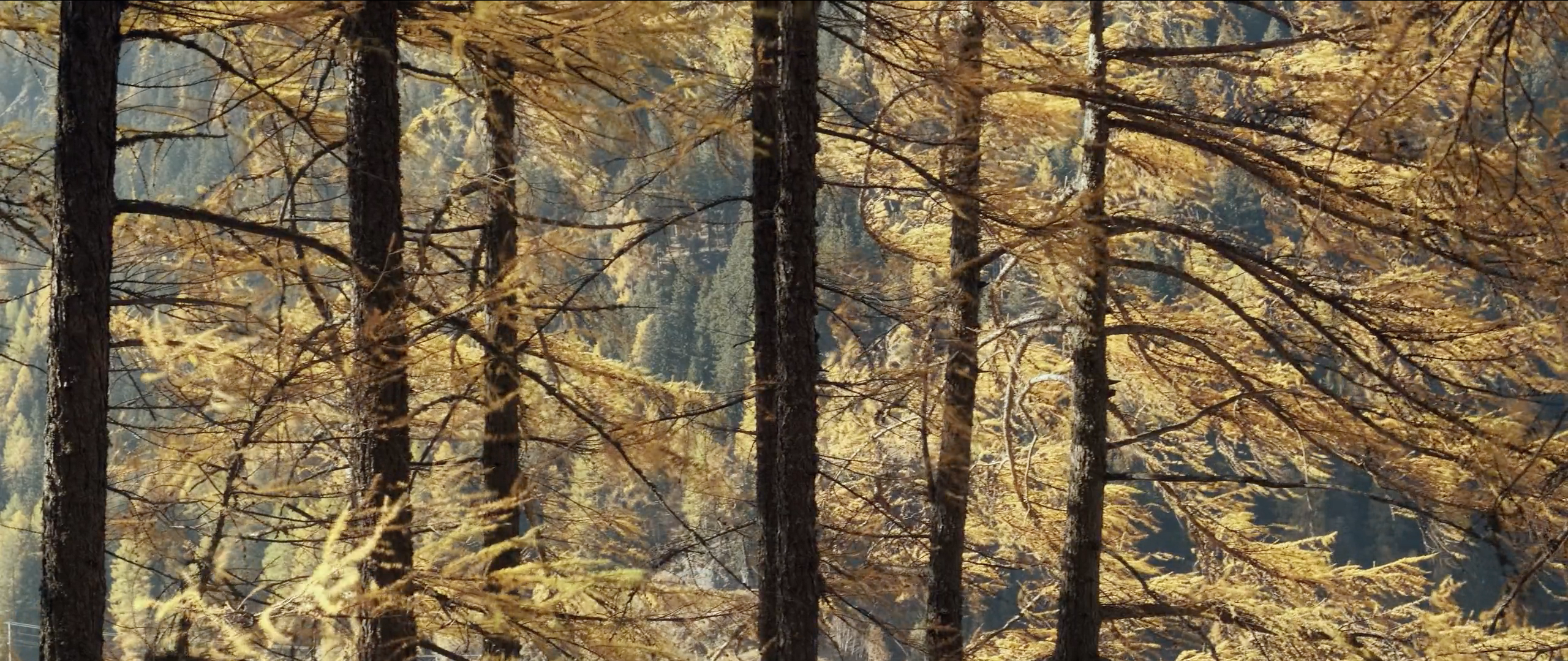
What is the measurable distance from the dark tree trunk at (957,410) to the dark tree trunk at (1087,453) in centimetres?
57

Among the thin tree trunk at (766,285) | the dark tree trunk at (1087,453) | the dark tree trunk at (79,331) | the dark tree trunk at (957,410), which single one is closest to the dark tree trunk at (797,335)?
the thin tree trunk at (766,285)

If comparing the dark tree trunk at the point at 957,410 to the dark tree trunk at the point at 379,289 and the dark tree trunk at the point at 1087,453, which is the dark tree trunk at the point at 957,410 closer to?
the dark tree trunk at the point at 1087,453

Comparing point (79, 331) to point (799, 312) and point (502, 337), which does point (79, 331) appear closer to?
point (799, 312)

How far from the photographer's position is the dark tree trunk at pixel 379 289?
13.8 feet

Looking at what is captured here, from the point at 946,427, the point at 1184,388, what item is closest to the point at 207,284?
the point at 946,427

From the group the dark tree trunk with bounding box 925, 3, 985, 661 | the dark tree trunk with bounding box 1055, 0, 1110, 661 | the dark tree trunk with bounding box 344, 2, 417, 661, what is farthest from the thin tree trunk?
the dark tree trunk with bounding box 344, 2, 417, 661

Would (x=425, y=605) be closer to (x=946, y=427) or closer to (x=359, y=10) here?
(x=359, y=10)

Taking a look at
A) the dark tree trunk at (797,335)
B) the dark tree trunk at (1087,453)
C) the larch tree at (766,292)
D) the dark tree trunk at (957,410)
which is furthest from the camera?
the dark tree trunk at (957,410)

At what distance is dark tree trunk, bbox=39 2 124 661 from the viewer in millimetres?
3598

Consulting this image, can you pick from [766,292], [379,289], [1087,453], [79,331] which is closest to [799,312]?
[766,292]

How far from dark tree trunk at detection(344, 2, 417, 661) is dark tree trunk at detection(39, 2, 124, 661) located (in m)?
0.76

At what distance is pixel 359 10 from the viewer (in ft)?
13.6

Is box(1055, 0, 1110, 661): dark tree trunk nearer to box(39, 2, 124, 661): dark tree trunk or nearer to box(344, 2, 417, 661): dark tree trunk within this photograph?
box(344, 2, 417, 661): dark tree trunk

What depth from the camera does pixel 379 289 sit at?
4090 millimetres
